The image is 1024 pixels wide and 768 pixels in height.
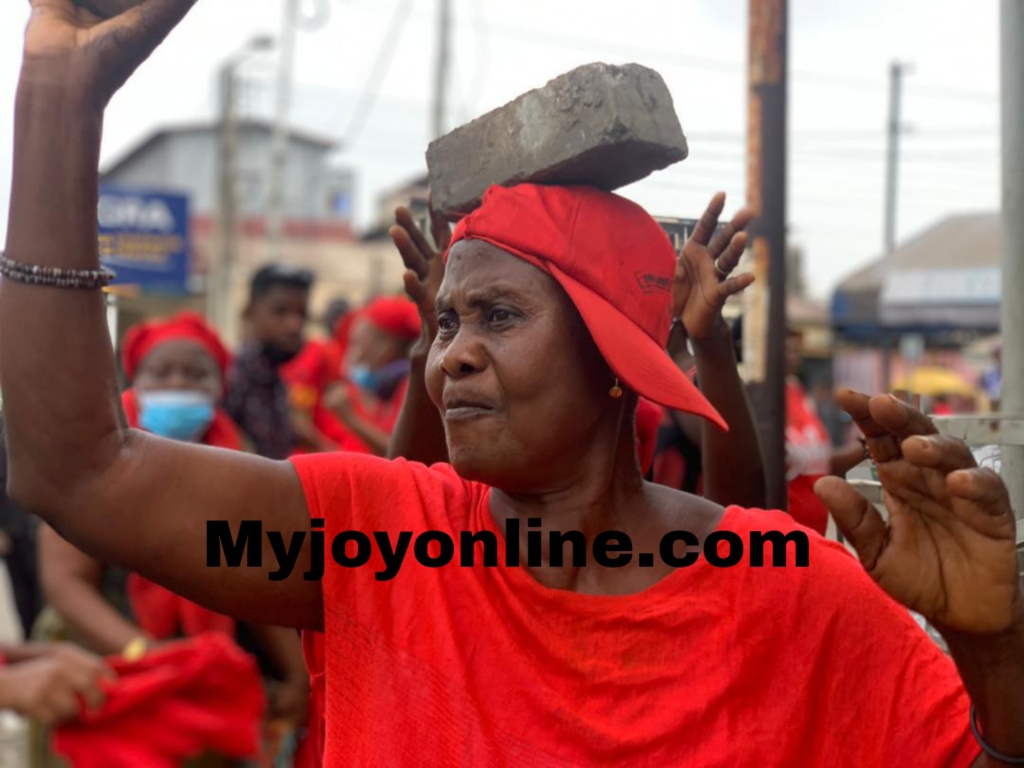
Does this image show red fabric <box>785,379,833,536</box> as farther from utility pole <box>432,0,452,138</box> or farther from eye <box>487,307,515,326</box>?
utility pole <box>432,0,452,138</box>

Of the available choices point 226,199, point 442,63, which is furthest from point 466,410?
point 226,199

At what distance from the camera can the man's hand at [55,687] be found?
302 centimetres

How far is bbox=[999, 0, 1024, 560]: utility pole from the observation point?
104 inches

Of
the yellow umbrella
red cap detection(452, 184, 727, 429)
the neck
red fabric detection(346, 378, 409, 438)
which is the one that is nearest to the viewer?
red cap detection(452, 184, 727, 429)

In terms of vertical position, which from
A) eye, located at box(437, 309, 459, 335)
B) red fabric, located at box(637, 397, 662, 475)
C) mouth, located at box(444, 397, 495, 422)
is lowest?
red fabric, located at box(637, 397, 662, 475)

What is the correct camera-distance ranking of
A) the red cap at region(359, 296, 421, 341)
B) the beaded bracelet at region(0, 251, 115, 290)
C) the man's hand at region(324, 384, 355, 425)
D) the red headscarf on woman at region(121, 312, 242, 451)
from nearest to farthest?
the beaded bracelet at region(0, 251, 115, 290)
the red headscarf on woman at region(121, 312, 242, 451)
the man's hand at region(324, 384, 355, 425)
the red cap at region(359, 296, 421, 341)

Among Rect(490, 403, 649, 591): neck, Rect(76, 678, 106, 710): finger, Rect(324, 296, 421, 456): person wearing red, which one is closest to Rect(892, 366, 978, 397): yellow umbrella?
Rect(324, 296, 421, 456): person wearing red

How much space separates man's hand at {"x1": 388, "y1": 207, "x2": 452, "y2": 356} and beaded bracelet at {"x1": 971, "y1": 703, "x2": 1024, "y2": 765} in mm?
1178

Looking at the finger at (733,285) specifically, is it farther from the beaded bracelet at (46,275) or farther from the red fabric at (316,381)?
the red fabric at (316,381)

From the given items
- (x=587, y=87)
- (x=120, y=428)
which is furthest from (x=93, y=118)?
(x=587, y=87)

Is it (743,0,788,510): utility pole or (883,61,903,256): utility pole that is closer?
(743,0,788,510): utility pole

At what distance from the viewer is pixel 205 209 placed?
44.5 meters

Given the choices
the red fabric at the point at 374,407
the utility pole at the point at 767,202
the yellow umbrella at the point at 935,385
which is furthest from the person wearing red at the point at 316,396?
the yellow umbrella at the point at 935,385

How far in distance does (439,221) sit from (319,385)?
4938 mm
